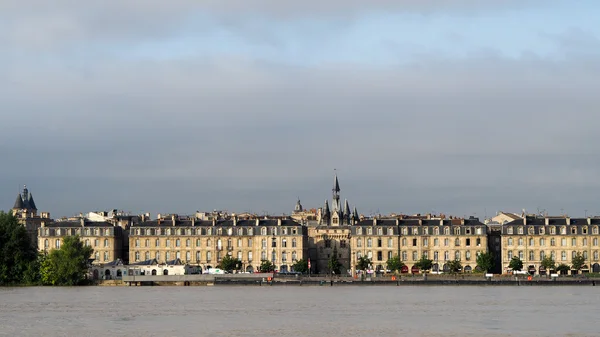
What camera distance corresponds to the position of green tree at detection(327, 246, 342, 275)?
147000mm

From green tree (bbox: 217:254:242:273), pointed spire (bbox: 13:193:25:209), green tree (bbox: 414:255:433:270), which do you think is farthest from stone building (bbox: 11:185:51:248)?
green tree (bbox: 414:255:433:270)

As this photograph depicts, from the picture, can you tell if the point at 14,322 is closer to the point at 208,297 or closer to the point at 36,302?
the point at 36,302

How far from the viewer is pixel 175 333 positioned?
5984cm

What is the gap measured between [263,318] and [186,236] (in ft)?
259

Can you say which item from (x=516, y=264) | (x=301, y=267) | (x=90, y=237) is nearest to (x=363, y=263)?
(x=301, y=267)

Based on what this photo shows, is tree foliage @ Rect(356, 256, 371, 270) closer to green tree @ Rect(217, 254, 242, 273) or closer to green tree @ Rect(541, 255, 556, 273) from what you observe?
green tree @ Rect(217, 254, 242, 273)

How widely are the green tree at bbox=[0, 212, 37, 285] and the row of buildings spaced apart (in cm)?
2030

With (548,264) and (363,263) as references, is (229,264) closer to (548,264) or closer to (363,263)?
(363,263)

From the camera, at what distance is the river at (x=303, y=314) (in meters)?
61.2

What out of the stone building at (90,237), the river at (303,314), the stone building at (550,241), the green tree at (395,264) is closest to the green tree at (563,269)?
the stone building at (550,241)

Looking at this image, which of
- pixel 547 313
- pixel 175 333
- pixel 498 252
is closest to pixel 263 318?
pixel 175 333

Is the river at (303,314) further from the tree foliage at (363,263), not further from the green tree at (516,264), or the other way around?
the tree foliage at (363,263)

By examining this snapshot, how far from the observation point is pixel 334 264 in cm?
14725

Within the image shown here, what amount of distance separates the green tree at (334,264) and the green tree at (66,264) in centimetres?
3246
